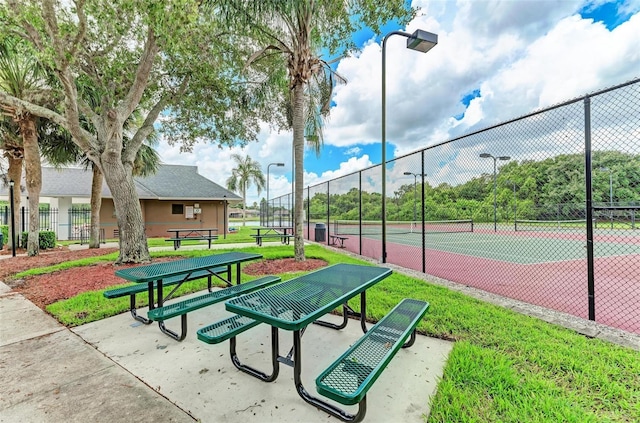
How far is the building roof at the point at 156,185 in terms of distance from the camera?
17266 mm

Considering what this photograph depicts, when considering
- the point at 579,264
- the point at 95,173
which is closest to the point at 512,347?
the point at 579,264

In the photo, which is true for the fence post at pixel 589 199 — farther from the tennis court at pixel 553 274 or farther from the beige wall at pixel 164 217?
the beige wall at pixel 164 217

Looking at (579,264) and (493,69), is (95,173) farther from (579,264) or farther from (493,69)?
(579,264)

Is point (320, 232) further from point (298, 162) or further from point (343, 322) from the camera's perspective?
point (343, 322)

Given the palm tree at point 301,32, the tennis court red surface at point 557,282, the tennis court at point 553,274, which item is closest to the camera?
the tennis court red surface at point 557,282

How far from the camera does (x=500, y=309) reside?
3.91 meters

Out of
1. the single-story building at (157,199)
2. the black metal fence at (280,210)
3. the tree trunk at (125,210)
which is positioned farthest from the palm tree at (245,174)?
the tree trunk at (125,210)

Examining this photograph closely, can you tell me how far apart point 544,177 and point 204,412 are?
19.1 feet

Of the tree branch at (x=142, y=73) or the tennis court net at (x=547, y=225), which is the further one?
the tree branch at (x=142, y=73)

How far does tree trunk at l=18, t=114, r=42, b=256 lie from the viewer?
30.6 feet

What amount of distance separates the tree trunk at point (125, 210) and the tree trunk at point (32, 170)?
4949 millimetres

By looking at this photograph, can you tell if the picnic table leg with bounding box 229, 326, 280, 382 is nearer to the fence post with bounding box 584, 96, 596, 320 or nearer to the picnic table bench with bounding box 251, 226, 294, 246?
the fence post with bounding box 584, 96, 596, 320

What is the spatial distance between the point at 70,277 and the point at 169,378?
5.65 meters

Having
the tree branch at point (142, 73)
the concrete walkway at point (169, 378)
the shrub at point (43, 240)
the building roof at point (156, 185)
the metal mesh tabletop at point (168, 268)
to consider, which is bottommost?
the concrete walkway at point (169, 378)
